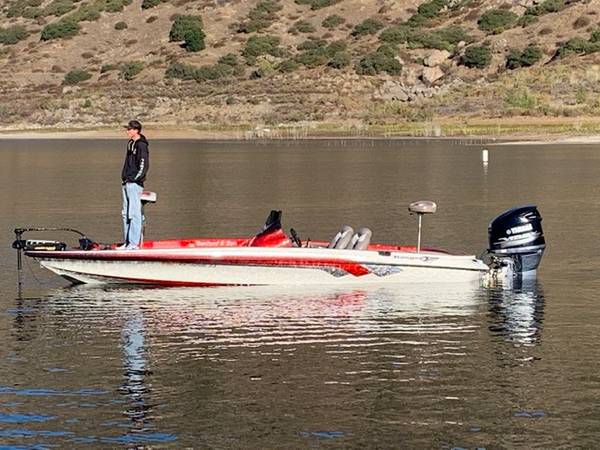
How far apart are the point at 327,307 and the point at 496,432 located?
7.18m

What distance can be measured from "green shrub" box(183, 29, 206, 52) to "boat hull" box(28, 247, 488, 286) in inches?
3968

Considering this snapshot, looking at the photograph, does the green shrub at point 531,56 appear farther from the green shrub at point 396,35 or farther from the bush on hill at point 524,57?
the green shrub at point 396,35

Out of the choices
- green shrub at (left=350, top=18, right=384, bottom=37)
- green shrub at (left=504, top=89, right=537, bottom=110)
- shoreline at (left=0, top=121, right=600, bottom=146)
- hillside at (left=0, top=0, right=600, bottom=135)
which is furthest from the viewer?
green shrub at (left=350, top=18, right=384, bottom=37)

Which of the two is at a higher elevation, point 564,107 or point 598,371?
point 564,107

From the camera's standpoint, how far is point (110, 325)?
18.7 meters

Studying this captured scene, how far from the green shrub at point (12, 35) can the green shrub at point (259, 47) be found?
25.1m

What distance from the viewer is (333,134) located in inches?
3622

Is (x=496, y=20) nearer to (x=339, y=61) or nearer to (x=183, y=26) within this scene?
(x=339, y=61)

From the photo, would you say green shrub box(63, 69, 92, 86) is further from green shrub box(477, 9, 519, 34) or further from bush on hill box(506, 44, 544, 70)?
bush on hill box(506, 44, 544, 70)

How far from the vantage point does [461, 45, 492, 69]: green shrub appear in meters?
107

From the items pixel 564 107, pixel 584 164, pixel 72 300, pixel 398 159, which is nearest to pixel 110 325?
pixel 72 300

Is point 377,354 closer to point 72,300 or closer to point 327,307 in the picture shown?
point 327,307

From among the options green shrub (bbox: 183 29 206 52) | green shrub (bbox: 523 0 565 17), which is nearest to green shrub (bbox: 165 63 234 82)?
green shrub (bbox: 183 29 206 52)

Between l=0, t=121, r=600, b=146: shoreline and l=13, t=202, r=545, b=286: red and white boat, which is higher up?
l=0, t=121, r=600, b=146: shoreline
